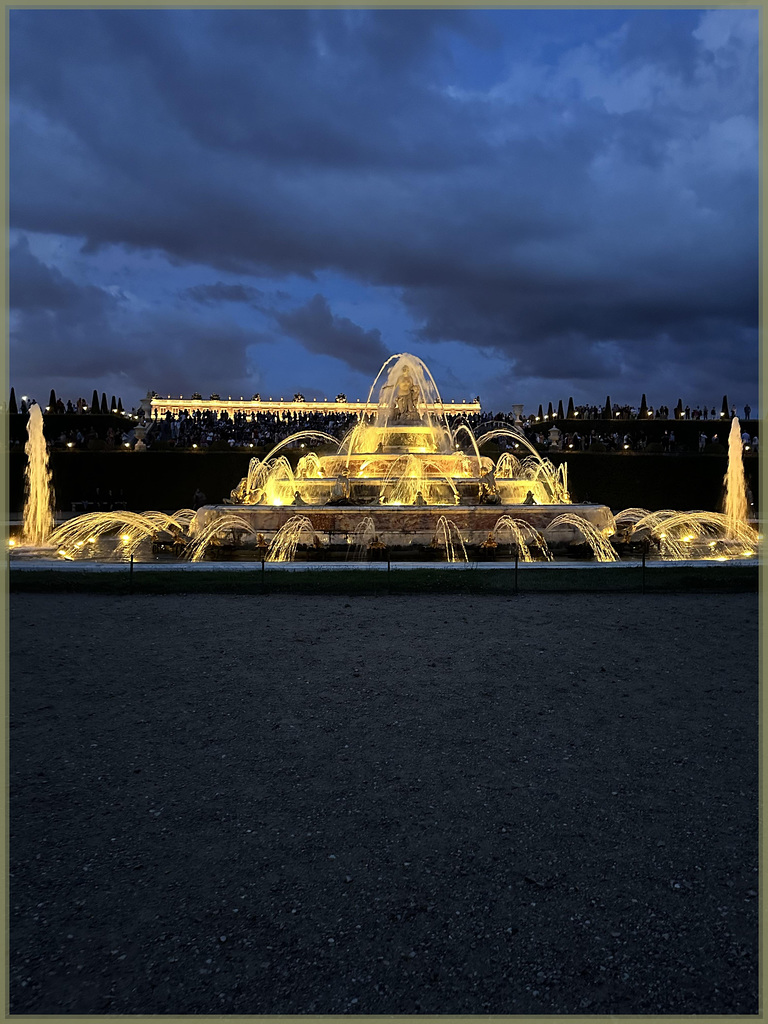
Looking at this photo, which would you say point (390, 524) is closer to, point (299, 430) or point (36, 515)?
point (36, 515)

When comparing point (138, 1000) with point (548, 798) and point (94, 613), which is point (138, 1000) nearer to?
point (548, 798)

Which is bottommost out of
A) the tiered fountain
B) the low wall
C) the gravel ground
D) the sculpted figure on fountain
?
the gravel ground

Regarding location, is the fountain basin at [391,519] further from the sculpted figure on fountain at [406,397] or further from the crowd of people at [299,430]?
the crowd of people at [299,430]

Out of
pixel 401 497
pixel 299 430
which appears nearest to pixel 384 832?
pixel 401 497

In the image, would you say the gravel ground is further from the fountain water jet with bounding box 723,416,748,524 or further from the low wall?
the low wall

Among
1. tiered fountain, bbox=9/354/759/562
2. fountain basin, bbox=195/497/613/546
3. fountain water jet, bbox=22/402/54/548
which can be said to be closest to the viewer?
tiered fountain, bbox=9/354/759/562

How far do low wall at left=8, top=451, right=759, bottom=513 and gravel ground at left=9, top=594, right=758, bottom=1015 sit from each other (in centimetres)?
2755

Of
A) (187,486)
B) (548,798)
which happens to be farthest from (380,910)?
(187,486)

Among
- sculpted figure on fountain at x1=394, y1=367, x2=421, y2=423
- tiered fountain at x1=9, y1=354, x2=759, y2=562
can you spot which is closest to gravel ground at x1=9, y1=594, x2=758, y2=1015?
tiered fountain at x1=9, y1=354, x2=759, y2=562

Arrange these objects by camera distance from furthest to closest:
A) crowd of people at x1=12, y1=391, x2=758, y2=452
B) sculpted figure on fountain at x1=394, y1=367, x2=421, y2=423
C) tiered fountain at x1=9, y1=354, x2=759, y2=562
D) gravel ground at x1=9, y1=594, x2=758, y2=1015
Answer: crowd of people at x1=12, y1=391, x2=758, y2=452 → sculpted figure on fountain at x1=394, y1=367, x2=421, y2=423 → tiered fountain at x1=9, y1=354, x2=759, y2=562 → gravel ground at x1=9, y1=594, x2=758, y2=1015

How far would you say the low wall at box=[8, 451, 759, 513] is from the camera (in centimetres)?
3409

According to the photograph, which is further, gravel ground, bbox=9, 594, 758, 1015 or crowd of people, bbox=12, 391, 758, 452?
crowd of people, bbox=12, 391, 758, 452

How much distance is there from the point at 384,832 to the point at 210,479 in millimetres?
32540

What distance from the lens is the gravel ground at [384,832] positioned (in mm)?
3064
